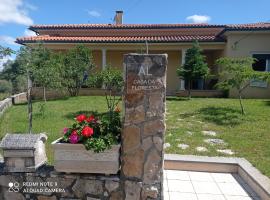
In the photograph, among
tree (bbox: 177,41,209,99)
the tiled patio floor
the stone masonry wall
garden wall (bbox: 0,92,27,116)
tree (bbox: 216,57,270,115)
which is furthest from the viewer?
tree (bbox: 177,41,209,99)

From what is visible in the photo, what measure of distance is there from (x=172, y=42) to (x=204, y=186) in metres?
12.2

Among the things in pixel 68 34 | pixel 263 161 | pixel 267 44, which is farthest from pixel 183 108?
pixel 68 34

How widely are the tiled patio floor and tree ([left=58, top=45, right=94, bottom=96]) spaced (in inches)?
401

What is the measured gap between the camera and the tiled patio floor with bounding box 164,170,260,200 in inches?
159

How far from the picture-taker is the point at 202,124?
A: 27.6 feet

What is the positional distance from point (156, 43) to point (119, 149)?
13.1 meters

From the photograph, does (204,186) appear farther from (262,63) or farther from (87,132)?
(262,63)

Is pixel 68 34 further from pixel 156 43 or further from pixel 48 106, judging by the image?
pixel 48 106

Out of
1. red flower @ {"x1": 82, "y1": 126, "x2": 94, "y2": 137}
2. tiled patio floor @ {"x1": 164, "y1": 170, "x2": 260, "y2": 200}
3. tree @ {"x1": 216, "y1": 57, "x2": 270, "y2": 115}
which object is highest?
tree @ {"x1": 216, "y1": 57, "x2": 270, "y2": 115}

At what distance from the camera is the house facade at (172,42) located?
46.7 ft

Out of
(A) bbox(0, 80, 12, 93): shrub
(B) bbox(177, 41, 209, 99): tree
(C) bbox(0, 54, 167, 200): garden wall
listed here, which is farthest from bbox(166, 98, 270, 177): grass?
(A) bbox(0, 80, 12, 93): shrub

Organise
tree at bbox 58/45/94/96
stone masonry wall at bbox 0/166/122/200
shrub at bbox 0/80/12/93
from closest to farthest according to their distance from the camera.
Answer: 1. stone masonry wall at bbox 0/166/122/200
2. tree at bbox 58/45/94/96
3. shrub at bbox 0/80/12/93

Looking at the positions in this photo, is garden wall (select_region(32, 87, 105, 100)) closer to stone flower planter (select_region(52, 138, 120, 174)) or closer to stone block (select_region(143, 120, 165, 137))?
stone flower planter (select_region(52, 138, 120, 174))

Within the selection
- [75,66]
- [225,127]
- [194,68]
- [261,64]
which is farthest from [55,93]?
[261,64]
